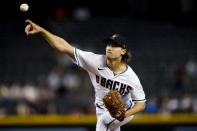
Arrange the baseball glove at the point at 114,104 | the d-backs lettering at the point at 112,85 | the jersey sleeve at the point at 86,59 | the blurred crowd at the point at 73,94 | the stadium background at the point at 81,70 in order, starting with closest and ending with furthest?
the baseball glove at the point at 114,104 < the jersey sleeve at the point at 86,59 < the d-backs lettering at the point at 112,85 < the stadium background at the point at 81,70 < the blurred crowd at the point at 73,94

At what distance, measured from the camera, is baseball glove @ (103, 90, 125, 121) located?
5066mm

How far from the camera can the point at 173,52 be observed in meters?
14.3

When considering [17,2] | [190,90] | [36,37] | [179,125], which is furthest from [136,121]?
[17,2]

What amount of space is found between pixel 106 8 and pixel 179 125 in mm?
9315

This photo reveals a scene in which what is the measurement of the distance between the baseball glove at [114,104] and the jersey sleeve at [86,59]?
39 cm

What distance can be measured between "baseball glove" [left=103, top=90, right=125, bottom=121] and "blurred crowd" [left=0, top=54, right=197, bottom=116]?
17.9 feet

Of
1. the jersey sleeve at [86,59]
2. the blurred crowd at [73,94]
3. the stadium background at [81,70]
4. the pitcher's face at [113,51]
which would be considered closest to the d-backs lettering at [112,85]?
the jersey sleeve at [86,59]

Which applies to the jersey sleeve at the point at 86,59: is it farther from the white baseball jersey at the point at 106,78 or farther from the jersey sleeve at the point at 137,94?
the jersey sleeve at the point at 137,94

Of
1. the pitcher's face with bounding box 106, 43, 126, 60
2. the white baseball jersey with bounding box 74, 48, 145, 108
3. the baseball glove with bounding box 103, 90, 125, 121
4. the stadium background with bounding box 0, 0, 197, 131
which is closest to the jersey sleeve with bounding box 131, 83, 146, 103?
the white baseball jersey with bounding box 74, 48, 145, 108

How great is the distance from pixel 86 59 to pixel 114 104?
62cm

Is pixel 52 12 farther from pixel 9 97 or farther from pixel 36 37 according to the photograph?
pixel 9 97

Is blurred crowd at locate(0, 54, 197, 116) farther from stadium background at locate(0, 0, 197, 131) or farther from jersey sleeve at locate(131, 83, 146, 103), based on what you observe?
jersey sleeve at locate(131, 83, 146, 103)

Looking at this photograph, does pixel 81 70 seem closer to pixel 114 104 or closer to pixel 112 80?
pixel 112 80

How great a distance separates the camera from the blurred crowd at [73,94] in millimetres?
10844
